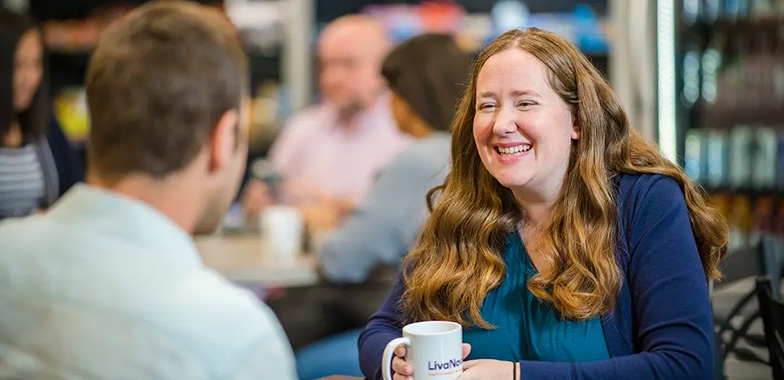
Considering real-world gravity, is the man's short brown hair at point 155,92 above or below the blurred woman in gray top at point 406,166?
above

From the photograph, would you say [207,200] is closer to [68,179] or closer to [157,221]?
[157,221]

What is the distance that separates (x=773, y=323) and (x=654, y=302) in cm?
30

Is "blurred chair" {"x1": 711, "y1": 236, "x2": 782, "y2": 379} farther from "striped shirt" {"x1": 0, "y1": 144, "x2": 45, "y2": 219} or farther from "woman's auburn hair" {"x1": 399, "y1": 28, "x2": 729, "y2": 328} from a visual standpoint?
"striped shirt" {"x1": 0, "y1": 144, "x2": 45, "y2": 219}

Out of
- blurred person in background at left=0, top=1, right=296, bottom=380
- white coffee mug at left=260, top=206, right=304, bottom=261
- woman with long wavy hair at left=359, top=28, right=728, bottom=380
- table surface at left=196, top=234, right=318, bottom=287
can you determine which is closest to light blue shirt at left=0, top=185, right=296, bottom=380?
blurred person in background at left=0, top=1, right=296, bottom=380

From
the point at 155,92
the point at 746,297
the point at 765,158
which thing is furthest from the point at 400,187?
the point at 765,158

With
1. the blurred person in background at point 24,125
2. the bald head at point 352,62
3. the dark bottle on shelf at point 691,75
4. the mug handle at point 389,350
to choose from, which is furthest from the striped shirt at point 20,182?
the dark bottle on shelf at point 691,75

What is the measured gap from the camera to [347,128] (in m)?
4.35

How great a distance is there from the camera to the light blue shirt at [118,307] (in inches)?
37.4

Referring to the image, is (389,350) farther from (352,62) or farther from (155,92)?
(352,62)

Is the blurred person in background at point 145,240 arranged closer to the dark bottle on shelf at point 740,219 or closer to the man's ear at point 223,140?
the man's ear at point 223,140

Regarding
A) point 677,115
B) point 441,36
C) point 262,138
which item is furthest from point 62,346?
point 262,138

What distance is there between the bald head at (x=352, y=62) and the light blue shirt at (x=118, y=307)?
3.21m

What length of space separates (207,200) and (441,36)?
1825 mm

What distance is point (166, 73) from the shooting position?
3.49ft
